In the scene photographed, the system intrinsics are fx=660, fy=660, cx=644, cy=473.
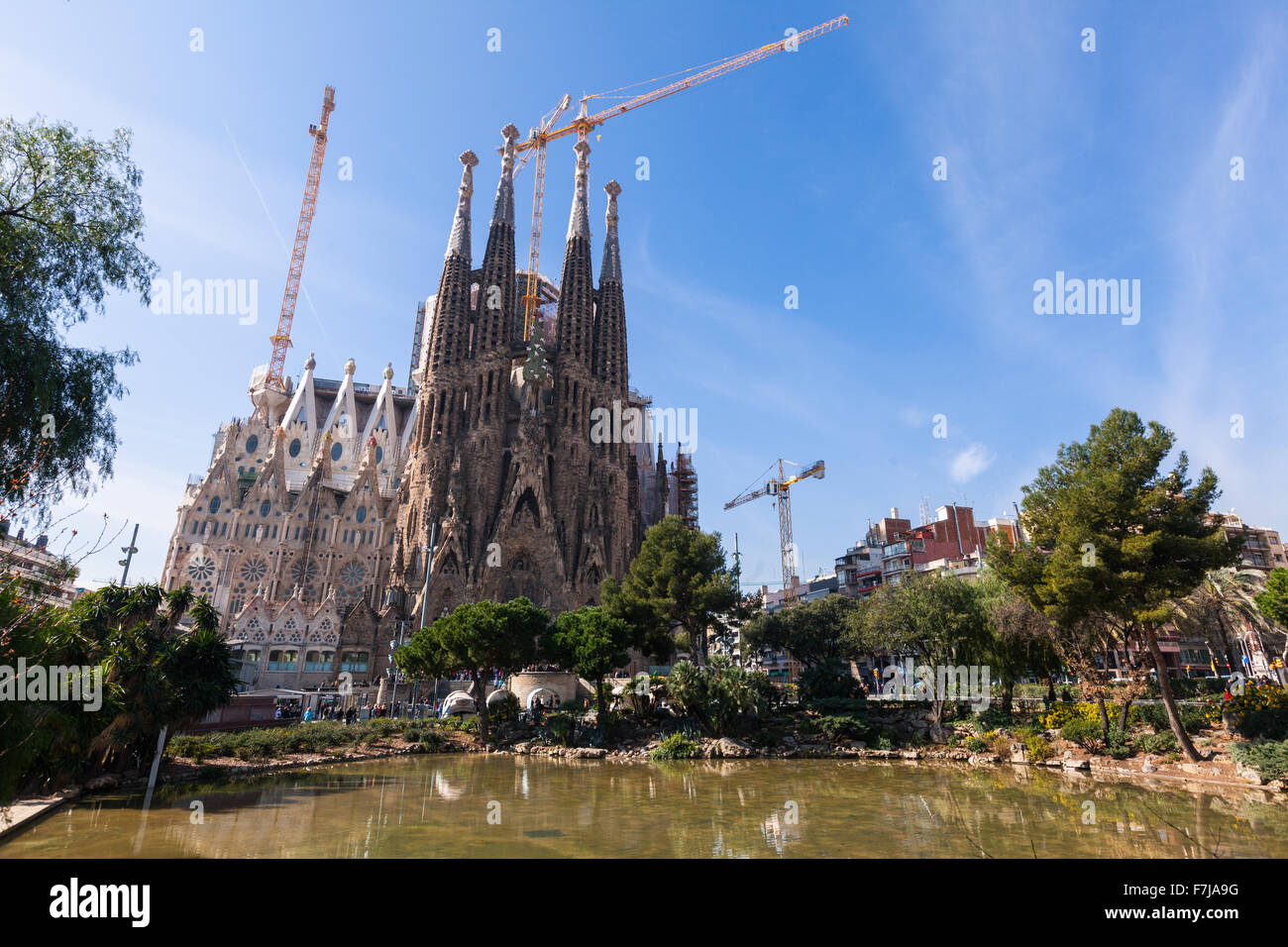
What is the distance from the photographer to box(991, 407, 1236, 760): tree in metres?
18.8

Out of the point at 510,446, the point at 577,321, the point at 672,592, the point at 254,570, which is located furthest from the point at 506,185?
the point at 672,592

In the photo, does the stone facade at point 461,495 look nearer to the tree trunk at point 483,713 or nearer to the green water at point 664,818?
the tree trunk at point 483,713

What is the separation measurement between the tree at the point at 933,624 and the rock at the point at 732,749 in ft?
25.7

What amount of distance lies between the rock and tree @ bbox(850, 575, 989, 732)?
25.7 ft

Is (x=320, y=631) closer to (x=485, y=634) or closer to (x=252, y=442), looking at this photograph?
(x=485, y=634)

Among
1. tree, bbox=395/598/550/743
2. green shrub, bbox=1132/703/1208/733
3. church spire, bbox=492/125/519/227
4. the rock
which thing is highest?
church spire, bbox=492/125/519/227

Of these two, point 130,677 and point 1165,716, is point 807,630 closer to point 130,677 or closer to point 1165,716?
point 1165,716

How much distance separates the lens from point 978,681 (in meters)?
28.3

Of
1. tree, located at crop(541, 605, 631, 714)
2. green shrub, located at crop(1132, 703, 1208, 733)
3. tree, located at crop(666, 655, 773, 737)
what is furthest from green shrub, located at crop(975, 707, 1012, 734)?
tree, located at crop(541, 605, 631, 714)

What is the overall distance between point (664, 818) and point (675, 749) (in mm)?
12615

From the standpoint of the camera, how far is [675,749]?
83.4ft

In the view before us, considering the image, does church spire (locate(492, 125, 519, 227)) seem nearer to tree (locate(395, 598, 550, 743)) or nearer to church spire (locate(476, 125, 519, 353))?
church spire (locate(476, 125, 519, 353))
